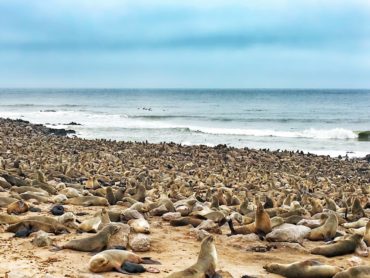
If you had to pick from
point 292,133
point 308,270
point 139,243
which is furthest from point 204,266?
point 292,133

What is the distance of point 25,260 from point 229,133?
33798mm

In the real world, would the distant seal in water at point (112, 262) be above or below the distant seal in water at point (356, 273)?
below

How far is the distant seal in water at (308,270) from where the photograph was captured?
5305mm

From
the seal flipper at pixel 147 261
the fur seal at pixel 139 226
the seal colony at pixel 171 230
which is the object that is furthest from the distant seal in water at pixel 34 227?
the seal flipper at pixel 147 261

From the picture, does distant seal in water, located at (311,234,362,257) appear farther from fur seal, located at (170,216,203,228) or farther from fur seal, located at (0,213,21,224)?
fur seal, located at (0,213,21,224)

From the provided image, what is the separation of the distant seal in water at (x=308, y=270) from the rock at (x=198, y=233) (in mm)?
1719

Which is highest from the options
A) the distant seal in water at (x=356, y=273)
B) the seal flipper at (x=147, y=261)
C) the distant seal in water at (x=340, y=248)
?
the distant seal in water at (x=356, y=273)

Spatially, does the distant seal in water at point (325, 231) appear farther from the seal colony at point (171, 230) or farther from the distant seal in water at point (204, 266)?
the distant seal in water at point (204, 266)

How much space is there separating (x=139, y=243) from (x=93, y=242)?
23.7 inches

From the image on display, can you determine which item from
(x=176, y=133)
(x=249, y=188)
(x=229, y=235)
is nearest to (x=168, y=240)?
(x=229, y=235)

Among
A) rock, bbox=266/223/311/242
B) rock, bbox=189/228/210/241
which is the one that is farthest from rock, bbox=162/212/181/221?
rock, bbox=266/223/311/242

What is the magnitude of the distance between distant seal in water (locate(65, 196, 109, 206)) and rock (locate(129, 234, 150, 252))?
3.11 meters

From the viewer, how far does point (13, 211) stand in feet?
26.2

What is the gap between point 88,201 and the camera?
939cm
